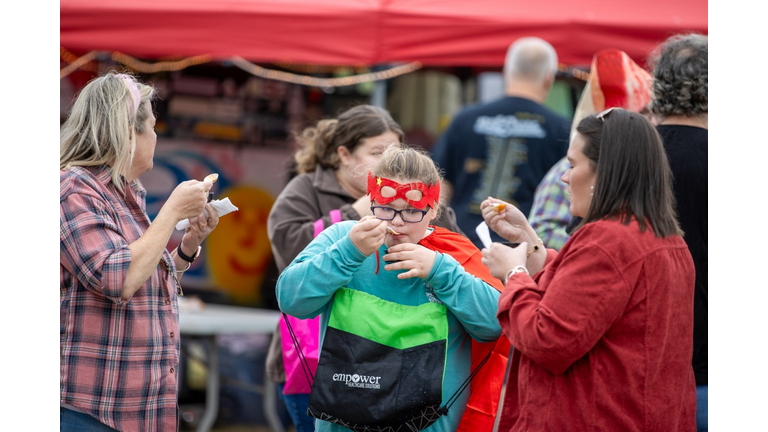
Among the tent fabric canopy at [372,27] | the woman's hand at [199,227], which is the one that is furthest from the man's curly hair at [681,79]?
the tent fabric canopy at [372,27]

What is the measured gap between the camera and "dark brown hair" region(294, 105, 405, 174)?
3.37 metres

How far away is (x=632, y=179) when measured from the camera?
7.39ft

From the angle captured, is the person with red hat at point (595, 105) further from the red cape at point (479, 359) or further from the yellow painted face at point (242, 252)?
the yellow painted face at point (242, 252)

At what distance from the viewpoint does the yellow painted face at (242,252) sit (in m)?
6.87

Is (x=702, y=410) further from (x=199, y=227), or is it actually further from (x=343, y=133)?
(x=199, y=227)

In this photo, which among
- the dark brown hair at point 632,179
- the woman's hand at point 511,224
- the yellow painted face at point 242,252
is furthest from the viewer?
the yellow painted face at point 242,252

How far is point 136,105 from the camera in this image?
102 inches

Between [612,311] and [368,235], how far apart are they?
70 cm

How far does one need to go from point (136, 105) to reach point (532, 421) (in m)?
1.53

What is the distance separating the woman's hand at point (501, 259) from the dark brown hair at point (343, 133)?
3.64 feet

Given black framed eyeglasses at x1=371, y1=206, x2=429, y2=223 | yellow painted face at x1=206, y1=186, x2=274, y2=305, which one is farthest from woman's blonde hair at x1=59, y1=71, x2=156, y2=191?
yellow painted face at x1=206, y1=186, x2=274, y2=305

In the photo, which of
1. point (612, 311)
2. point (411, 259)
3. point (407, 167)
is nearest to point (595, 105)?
point (407, 167)

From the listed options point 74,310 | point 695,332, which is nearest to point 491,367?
point 695,332
